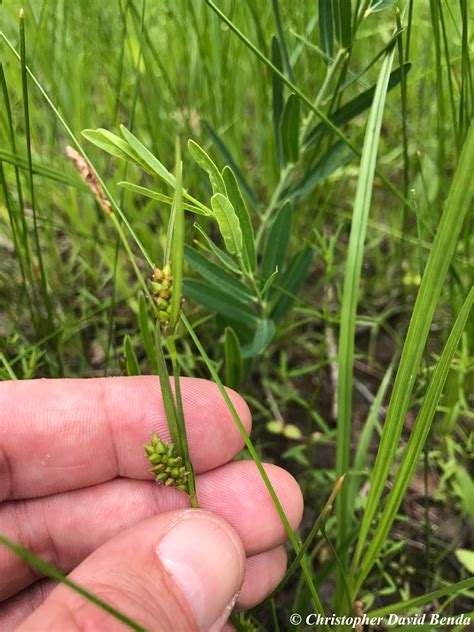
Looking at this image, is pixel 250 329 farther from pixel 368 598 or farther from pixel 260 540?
pixel 368 598

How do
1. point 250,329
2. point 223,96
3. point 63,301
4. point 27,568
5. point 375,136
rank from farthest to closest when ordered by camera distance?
point 63,301 → point 223,96 → point 250,329 → point 27,568 → point 375,136

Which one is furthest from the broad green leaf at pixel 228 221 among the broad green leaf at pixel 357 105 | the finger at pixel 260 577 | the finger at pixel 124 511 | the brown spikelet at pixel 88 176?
the finger at pixel 260 577

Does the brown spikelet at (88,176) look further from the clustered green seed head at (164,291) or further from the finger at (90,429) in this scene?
the finger at (90,429)

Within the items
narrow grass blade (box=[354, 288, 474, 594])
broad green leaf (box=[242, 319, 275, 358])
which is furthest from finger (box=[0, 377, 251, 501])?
narrow grass blade (box=[354, 288, 474, 594])

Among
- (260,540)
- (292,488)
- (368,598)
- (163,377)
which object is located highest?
(163,377)

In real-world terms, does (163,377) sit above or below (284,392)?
above

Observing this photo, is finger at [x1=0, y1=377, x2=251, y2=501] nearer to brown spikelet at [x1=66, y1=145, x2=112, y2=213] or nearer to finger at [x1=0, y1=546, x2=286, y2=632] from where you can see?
finger at [x1=0, y1=546, x2=286, y2=632]

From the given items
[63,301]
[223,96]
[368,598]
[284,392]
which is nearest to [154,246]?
[63,301]
